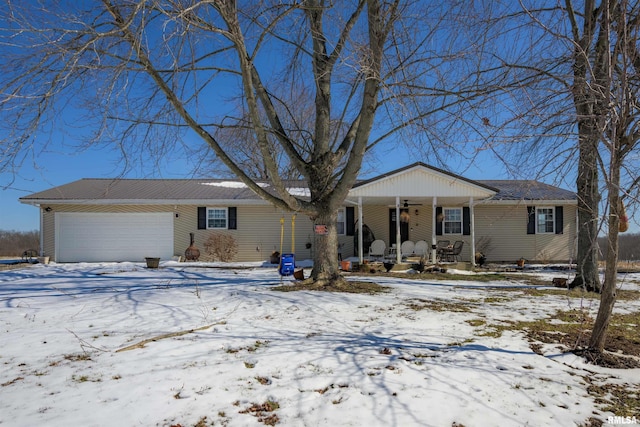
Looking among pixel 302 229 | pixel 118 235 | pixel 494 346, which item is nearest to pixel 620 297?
pixel 494 346

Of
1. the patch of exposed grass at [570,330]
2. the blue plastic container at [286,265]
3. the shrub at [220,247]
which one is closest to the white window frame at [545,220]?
the patch of exposed grass at [570,330]

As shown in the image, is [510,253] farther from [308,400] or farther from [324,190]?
[308,400]

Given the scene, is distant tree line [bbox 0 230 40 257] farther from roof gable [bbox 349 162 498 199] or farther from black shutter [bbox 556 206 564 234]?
black shutter [bbox 556 206 564 234]

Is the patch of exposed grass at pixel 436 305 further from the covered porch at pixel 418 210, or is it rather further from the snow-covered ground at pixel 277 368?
the covered porch at pixel 418 210

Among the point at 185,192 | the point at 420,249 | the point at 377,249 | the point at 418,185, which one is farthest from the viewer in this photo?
the point at 185,192

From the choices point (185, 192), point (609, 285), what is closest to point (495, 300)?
point (609, 285)

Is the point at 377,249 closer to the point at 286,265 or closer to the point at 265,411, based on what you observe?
the point at 286,265

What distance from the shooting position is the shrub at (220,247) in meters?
17.0

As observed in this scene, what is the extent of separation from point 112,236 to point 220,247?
4.61 meters

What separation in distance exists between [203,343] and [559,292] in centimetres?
808

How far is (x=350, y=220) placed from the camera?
17.8 meters

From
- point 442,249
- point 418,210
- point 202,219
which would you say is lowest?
point 442,249

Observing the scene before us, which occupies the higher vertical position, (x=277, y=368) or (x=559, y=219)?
(x=559, y=219)

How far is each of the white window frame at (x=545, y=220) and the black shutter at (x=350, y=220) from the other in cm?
800
